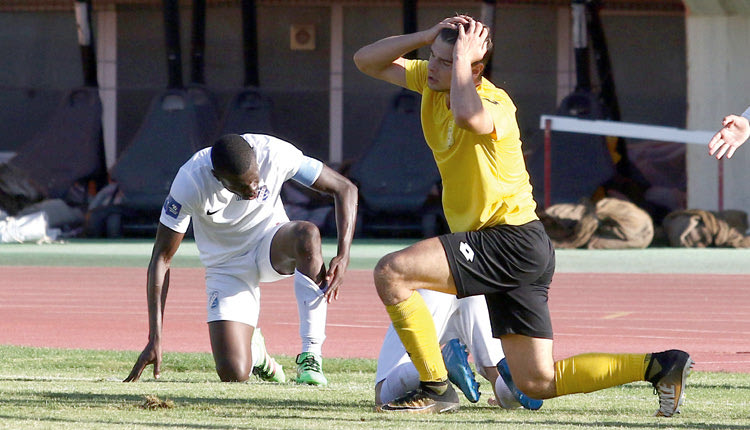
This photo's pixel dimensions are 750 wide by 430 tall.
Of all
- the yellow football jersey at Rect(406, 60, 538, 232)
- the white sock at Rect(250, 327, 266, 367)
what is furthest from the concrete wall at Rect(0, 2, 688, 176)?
the yellow football jersey at Rect(406, 60, 538, 232)

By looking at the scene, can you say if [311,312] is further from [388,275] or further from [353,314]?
[353,314]

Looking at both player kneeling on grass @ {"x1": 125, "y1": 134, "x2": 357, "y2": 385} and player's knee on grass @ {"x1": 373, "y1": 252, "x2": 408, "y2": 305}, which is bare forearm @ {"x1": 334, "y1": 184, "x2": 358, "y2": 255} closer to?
player kneeling on grass @ {"x1": 125, "y1": 134, "x2": 357, "y2": 385}

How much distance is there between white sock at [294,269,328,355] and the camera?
7012mm

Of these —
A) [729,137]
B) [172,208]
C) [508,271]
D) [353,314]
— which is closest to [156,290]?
[172,208]

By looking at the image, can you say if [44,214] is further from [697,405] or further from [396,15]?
[697,405]

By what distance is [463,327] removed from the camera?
6.01 m

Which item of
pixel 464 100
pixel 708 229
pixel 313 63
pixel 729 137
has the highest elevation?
pixel 464 100

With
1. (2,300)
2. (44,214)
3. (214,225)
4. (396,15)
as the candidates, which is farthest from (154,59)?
(214,225)

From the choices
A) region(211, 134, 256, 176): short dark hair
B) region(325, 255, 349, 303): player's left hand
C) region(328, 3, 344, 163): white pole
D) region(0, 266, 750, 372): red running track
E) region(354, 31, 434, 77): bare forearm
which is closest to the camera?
region(354, 31, 434, 77): bare forearm

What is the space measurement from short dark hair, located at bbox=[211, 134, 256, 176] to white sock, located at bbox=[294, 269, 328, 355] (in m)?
0.89

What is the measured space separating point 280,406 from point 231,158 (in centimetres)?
137

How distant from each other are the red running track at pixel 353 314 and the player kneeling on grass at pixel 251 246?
1.68 meters

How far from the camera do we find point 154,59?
23.1m

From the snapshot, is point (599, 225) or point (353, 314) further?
point (599, 225)
